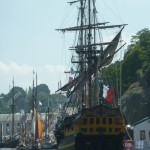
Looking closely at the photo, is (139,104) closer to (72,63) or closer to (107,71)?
(72,63)

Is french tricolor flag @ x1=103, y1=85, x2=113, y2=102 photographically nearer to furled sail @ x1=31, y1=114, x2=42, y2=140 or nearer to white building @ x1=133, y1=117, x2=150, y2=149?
white building @ x1=133, y1=117, x2=150, y2=149

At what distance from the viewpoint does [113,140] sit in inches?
2502

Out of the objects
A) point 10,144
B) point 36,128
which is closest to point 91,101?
point 36,128

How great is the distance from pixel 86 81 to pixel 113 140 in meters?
17.0

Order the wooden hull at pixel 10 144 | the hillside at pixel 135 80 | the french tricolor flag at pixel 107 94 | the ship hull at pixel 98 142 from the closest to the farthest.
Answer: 1. the ship hull at pixel 98 142
2. the french tricolor flag at pixel 107 94
3. the hillside at pixel 135 80
4. the wooden hull at pixel 10 144

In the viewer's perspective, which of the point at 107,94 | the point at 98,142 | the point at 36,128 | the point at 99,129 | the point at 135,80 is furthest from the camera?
the point at 135,80

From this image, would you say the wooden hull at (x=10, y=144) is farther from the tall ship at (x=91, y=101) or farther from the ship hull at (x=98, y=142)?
the ship hull at (x=98, y=142)

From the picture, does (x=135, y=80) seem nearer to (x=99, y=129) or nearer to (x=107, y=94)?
(x=107, y=94)

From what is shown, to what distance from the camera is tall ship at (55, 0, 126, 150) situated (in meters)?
62.8

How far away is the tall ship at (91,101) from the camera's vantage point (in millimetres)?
62844

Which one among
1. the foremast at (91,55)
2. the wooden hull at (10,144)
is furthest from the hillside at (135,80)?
the wooden hull at (10,144)

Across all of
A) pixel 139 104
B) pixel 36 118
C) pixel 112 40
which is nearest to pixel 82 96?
pixel 112 40

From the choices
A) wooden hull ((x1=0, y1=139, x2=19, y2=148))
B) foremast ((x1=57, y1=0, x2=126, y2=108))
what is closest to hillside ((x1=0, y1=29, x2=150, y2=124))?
foremast ((x1=57, y1=0, x2=126, y2=108))

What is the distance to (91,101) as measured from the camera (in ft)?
253
